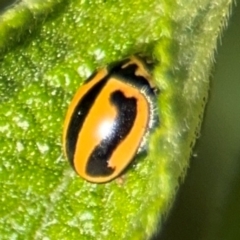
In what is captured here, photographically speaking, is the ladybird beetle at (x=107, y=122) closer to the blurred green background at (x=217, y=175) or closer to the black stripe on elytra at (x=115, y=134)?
the black stripe on elytra at (x=115, y=134)

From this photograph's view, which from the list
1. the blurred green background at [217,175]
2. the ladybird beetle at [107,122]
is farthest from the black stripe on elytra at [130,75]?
the blurred green background at [217,175]

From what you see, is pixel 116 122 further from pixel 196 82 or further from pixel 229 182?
pixel 229 182

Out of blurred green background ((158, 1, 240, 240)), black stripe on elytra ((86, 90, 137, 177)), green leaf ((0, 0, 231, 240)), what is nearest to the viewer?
green leaf ((0, 0, 231, 240))

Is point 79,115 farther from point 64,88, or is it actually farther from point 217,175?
point 217,175

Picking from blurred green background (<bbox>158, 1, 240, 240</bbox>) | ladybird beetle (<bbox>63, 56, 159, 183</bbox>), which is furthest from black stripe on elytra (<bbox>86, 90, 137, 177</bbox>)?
blurred green background (<bbox>158, 1, 240, 240</bbox>)

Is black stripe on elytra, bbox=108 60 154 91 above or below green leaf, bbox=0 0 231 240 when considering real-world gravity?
above

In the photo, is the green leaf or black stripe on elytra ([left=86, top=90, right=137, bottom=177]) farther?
black stripe on elytra ([left=86, top=90, right=137, bottom=177])

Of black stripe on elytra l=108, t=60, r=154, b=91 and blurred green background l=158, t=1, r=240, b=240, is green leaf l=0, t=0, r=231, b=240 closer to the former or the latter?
black stripe on elytra l=108, t=60, r=154, b=91

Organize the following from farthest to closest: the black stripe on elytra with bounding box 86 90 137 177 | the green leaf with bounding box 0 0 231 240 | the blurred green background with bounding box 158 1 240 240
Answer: the blurred green background with bounding box 158 1 240 240
the black stripe on elytra with bounding box 86 90 137 177
the green leaf with bounding box 0 0 231 240
